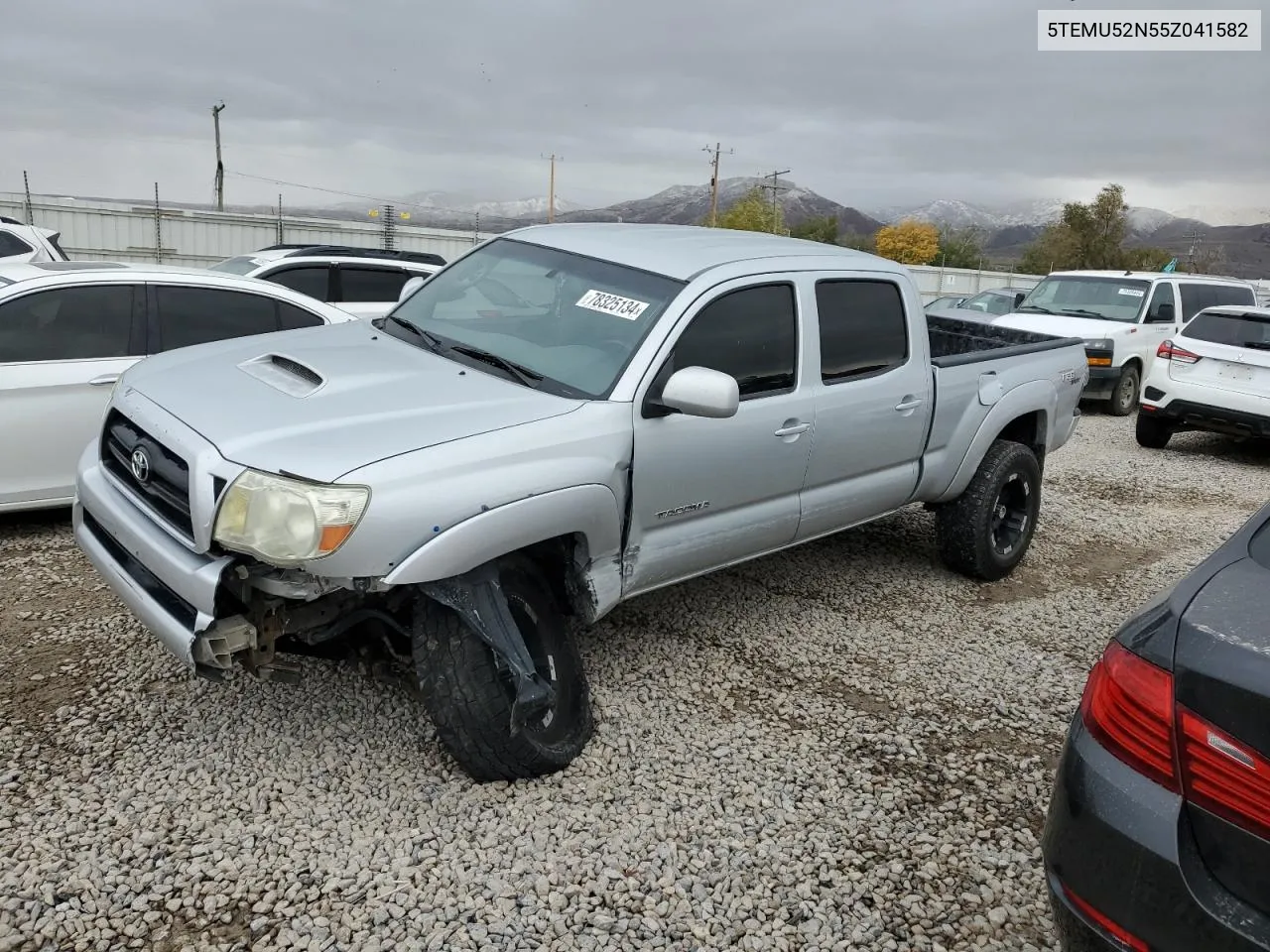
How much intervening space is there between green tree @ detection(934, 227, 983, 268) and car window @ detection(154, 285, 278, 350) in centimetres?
7399

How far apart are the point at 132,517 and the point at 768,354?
8.01 ft

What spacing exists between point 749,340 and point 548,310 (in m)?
0.83

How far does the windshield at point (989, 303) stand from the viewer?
1603 centimetres

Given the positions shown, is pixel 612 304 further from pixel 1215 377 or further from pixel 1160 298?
pixel 1160 298

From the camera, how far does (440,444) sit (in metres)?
2.93

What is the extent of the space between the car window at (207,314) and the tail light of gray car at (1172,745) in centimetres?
520

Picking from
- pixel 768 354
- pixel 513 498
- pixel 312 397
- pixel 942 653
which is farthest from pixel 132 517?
pixel 942 653

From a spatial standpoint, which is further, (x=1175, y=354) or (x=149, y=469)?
(x=1175, y=354)

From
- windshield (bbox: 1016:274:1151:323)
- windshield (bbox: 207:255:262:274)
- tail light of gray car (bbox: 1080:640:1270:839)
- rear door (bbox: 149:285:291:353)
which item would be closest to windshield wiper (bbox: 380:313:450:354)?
rear door (bbox: 149:285:291:353)

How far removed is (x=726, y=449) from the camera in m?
3.71

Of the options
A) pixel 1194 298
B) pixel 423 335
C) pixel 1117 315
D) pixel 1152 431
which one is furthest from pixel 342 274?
pixel 1194 298

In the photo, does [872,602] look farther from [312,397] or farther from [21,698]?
[21,698]

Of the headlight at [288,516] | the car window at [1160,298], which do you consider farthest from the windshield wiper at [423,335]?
the car window at [1160,298]

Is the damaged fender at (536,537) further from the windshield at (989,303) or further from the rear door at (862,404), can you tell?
the windshield at (989,303)
